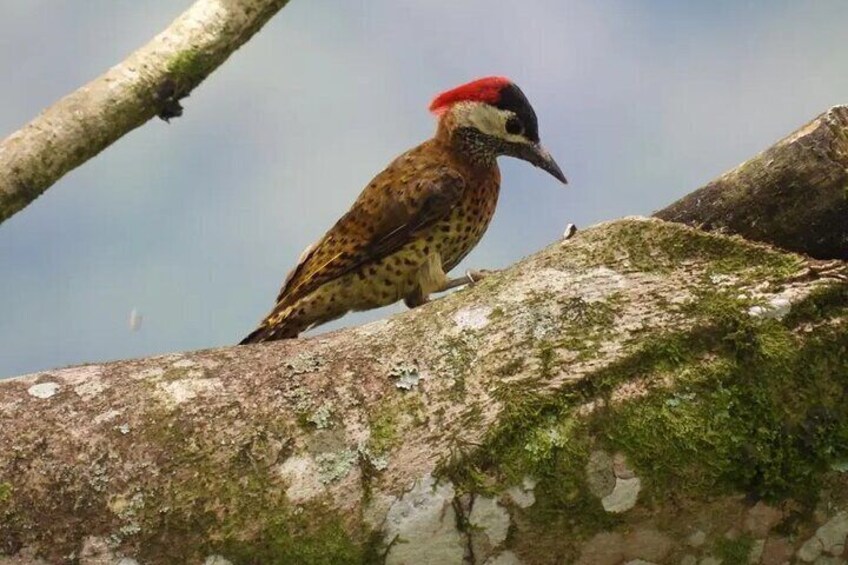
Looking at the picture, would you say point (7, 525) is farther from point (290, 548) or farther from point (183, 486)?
point (290, 548)

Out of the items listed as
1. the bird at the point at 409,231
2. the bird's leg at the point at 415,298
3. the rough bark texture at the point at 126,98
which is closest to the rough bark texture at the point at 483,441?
the bird at the point at 409,231

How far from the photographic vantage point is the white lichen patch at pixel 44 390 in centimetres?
262

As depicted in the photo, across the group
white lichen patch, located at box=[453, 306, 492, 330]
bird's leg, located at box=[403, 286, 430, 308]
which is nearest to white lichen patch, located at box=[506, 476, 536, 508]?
white lichen patch, located at box=[453, 306, 492, 330]

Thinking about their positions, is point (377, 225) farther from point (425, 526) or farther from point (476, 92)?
point (425, 526)

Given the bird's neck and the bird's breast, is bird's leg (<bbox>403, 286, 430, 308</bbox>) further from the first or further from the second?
the bird's neck

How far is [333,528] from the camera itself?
2.44 m

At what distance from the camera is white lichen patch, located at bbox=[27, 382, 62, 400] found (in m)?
2.62

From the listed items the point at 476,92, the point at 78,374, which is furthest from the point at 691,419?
the point at 476,92

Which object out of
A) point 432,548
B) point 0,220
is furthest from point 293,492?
point 0,220

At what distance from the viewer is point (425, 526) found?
2436 mm

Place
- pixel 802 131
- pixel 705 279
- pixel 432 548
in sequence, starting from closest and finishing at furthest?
1. pixel 432 548
2. pixel 705 279
3. pixel 802 131

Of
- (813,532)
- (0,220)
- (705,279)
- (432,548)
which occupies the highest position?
(0,220)

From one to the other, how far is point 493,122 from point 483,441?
9.30ft

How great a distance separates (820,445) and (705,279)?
0.44m
